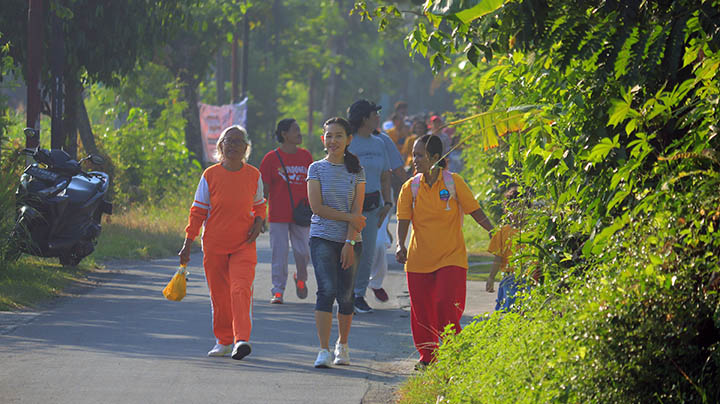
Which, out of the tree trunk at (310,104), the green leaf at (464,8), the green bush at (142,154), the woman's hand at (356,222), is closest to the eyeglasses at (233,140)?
the woman's hand at (356,222)

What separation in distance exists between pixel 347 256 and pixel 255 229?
89cm

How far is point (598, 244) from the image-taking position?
5289 mm

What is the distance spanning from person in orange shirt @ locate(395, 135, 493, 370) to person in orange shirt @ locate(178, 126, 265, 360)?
3.94 ft

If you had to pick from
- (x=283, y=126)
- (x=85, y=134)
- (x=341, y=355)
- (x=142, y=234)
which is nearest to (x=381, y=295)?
(x=283, y=126)

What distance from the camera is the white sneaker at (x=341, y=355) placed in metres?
8.25

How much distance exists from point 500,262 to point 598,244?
11.9 feet

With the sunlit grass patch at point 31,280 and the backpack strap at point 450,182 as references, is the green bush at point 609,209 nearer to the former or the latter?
the backpack strap at point 450,182

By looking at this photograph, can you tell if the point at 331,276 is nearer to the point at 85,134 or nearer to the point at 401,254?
the point at 401,254

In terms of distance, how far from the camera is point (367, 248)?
10734 millimetres

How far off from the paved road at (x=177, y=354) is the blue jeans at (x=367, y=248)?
1.03 feet

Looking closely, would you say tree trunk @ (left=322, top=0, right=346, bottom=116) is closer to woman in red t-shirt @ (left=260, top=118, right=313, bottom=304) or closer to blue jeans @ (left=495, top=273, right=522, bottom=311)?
woman in red t-shirt @ (left=260, top=118, right=313, bottom=304)

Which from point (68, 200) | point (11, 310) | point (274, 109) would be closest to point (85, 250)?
point (68, 200)

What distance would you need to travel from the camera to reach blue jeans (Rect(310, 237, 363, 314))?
8133mm

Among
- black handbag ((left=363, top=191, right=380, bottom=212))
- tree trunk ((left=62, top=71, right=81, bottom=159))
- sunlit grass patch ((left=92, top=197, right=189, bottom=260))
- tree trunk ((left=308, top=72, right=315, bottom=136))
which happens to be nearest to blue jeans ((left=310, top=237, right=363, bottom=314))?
black handbag ((left=363, top=191, right=380, bottom=212))
